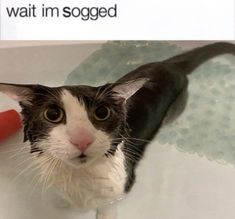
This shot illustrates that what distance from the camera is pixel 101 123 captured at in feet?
1.77

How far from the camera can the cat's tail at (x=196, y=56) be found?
25.0 inches

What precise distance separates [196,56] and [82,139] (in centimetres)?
24

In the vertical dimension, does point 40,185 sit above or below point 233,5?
below

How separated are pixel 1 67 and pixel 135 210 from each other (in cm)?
26

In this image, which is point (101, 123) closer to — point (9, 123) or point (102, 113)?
point (102, 113)

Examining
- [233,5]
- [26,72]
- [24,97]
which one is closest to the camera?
[233,5]

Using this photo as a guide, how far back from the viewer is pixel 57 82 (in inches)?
24.7

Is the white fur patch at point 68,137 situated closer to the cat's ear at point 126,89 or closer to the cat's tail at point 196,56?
the cat's ear at point 126,89

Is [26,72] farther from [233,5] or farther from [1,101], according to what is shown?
[233,5]

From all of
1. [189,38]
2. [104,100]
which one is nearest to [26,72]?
[104,100]
